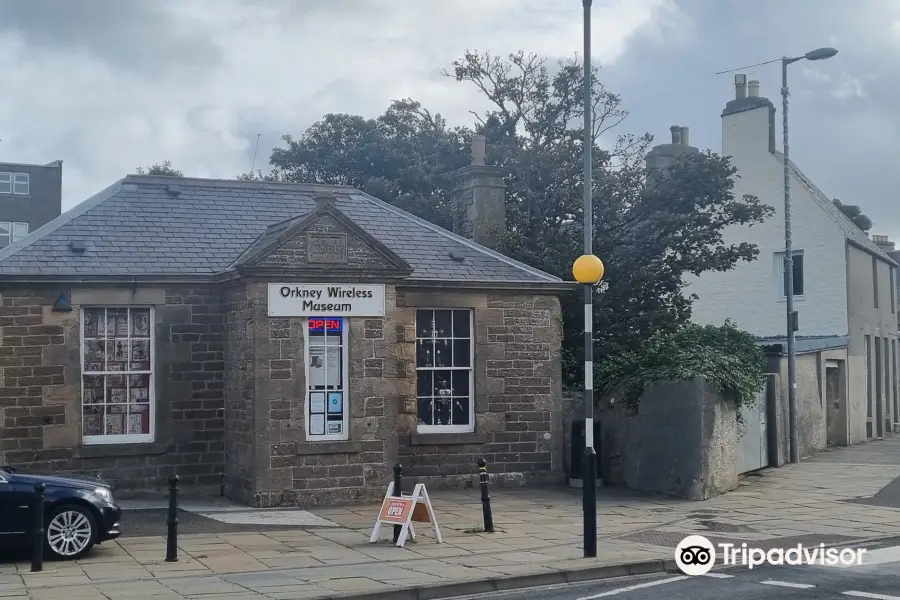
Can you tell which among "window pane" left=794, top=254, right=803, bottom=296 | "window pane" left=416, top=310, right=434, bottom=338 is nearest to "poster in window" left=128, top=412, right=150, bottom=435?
"window pane" left=416, top=310, right=434, bottom=338

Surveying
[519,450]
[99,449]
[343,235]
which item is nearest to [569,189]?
[519,450]

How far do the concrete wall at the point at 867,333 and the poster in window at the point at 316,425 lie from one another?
59.1ft

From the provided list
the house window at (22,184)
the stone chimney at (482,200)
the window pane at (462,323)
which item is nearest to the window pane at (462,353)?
the window pane at (462,323)

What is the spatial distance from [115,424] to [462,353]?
6.45 metres

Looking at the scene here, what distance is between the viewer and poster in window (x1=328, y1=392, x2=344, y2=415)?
1788 cm

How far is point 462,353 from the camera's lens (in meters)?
20.6

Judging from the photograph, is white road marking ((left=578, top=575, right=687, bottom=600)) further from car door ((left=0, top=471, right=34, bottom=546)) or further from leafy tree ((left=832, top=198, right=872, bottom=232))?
leafy tree ((left=832, top=198, right=872, bottom=232))

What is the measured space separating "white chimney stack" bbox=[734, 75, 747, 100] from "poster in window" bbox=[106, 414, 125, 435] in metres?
23.2

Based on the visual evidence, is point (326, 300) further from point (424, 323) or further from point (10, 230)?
point (10, 230)

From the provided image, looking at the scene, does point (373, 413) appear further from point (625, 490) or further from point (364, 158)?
point (364, 158)

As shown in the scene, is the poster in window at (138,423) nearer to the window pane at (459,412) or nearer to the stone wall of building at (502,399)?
the stone wall of building at (502,399)

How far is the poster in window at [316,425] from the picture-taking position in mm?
17719

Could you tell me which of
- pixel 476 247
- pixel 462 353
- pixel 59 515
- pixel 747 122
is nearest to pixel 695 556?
pixel 59 515

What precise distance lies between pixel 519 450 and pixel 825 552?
8.03m
